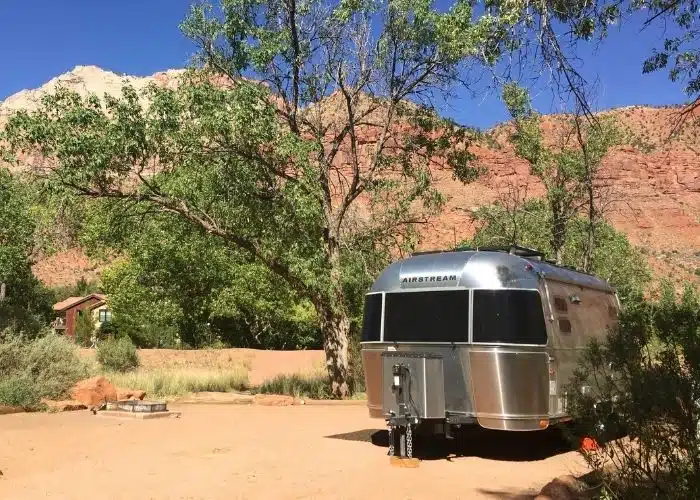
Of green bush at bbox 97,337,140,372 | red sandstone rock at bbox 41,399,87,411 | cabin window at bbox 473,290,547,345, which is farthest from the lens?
green bush at bbox 97,337,140,372

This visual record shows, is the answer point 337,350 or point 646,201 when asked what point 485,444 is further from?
point 646,201

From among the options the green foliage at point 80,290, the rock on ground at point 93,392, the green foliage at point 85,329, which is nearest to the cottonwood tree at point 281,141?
the rock on ground at point 93,392

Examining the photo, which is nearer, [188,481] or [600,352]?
[600,352]

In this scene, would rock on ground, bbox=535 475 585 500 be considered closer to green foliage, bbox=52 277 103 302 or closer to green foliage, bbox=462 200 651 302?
green foliage, bbox=462 200 651 302

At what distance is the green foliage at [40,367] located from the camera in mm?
13703

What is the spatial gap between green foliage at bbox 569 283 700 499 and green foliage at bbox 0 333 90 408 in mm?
11321

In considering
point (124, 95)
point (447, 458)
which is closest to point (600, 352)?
point (447, 458)

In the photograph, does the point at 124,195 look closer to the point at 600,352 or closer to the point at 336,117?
the point at 336,117

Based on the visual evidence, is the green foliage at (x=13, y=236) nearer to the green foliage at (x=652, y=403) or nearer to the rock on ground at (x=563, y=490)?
the rock on ground at (x=563, y=490)

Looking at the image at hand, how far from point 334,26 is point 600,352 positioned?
13047 millimetres

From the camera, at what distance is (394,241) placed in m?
18.4

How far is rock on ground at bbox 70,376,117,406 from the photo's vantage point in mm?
14234

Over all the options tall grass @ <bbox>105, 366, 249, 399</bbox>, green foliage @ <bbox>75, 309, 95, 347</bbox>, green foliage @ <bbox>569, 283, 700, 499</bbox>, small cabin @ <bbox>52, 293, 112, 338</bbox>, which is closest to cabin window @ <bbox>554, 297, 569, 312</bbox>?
green foliage @ <bbox>569, 283, 700, 499</bbox>

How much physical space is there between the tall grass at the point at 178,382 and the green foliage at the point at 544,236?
8.25 m
